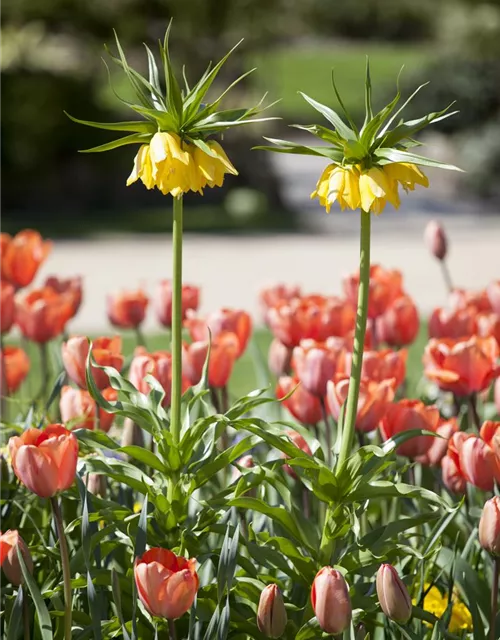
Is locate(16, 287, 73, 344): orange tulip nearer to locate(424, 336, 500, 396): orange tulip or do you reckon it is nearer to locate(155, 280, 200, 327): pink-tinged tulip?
locate(155, 280, 200, 327): pink-tinged tulip

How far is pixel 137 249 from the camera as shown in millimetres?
10297

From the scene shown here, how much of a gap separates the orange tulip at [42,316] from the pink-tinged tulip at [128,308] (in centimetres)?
24

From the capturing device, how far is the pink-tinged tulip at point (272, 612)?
123cm

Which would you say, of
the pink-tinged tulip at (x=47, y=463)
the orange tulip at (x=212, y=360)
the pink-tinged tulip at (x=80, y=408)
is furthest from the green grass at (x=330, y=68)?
the pink-tinged tulip at (x=47, y=463)

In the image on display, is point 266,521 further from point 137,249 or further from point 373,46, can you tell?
point 373,46

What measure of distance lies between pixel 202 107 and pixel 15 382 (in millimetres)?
1007

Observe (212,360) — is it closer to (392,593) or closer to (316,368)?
(316,368)

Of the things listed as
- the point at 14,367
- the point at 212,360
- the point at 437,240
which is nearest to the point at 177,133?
the point at 212,360

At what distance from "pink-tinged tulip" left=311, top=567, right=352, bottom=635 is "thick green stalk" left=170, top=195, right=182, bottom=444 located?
11.0 inches

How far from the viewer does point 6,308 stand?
2156mm

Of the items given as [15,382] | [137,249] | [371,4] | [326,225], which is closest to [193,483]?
[15,382]

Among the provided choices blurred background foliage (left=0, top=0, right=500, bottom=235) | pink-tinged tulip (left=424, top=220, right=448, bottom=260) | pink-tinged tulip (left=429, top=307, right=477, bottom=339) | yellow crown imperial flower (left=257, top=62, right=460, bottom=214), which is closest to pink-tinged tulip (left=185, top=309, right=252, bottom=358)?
pink-tinged tulip (left=429, top=307, right=477, bottom=339)

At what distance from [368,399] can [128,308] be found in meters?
0.93

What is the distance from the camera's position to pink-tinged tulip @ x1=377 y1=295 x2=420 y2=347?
→ 2264 mm
